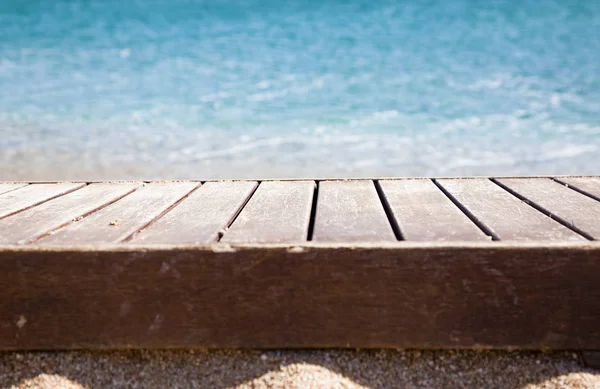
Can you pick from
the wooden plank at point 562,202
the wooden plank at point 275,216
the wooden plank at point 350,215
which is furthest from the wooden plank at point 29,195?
the wooden plank at point 562,202

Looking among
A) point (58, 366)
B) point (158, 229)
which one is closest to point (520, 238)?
point (158, 229)

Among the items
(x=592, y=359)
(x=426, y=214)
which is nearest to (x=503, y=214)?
(x=426, y=214)

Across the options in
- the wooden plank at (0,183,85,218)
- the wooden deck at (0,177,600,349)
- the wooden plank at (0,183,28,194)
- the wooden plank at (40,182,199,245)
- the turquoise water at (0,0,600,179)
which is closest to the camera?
the wooden deck at (0,177,600,349)

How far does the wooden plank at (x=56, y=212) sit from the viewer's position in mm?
1576

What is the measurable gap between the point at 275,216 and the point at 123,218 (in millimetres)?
487

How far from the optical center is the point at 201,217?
1705 millimetres

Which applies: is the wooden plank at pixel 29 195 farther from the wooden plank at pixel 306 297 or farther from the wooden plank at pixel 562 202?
the wooden plank at pixel 562 202

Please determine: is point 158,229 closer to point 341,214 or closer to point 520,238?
point 341,214

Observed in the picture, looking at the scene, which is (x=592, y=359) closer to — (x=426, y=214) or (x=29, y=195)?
(x=426, y=214)

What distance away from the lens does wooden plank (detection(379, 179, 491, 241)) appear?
58.0 inches

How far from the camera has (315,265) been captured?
1.42 m

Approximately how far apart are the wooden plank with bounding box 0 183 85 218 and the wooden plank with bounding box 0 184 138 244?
0.04 meters

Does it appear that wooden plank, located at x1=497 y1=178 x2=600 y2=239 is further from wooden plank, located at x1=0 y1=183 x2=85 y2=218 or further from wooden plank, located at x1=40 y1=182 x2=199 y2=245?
wooden plank, located at x1=0 y1=183 x2=85 y2=218

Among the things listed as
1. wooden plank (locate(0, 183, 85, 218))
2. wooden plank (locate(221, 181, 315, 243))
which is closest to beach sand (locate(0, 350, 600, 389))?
wooden plank (locate(221, 181, 315, 243))
